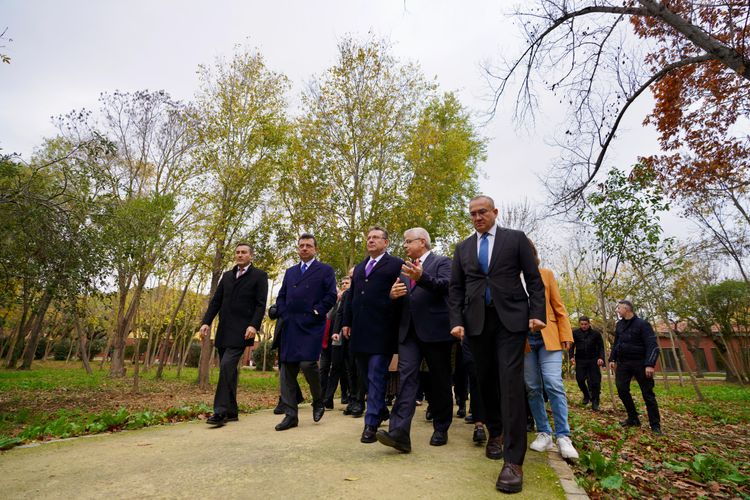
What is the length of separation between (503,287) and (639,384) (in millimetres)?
5079

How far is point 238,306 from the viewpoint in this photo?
546 cm

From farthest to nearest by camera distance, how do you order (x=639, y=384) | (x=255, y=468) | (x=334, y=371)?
1. (x=334, y=371)
2. (x=639, y=384)
3. (x=255, y=468)

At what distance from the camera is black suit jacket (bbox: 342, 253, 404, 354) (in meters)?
4.35

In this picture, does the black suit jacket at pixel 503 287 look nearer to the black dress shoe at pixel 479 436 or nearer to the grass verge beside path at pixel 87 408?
the black dress shoe at pixel 479 436

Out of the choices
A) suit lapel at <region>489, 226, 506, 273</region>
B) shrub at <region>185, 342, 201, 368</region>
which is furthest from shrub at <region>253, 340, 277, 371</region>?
suit lapel at <region>489, 226, 506, 273</region>

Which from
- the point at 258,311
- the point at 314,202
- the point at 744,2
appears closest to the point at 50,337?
the point at 314,202

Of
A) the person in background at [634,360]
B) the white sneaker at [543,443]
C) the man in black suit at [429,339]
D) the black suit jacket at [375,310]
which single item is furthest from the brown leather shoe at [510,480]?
the person in background at [634,360]

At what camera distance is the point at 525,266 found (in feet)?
11.3

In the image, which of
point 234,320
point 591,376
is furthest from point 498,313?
point 591,376

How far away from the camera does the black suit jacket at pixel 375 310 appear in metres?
4.35

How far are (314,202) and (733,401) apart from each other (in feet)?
50.6

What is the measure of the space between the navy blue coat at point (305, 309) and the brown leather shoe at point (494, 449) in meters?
2.22

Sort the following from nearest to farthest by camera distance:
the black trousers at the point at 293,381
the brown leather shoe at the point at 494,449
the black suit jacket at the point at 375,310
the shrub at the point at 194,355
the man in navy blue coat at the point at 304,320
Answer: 1. the brown leather shoe at the point at 494,449
2. the black suit jacket at the point at 375,310
3. the black trousers at the point at 293,381
4. the man in navy blue coat at the point at 304,320
5. the shrub at the point at 194,355

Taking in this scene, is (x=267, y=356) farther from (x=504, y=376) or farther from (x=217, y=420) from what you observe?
(x=504, y=376)
